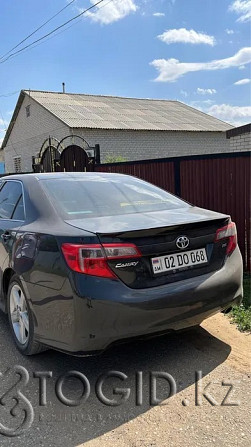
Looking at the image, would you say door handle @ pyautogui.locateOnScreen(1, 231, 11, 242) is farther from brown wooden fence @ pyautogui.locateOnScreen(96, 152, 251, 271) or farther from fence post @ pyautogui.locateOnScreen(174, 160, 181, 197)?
fence post @ pyautogui.locateOnScreen(174, 160, 181, 197)

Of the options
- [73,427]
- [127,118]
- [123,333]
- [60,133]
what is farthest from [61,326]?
[127,118]

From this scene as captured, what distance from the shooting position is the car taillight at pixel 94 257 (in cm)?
245

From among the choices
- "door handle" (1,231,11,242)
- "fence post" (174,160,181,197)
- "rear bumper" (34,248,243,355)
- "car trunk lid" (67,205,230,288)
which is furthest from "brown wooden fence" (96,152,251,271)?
"door handle" (1,231,11,242)

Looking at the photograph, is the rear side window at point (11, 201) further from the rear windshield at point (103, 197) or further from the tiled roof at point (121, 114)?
the tiled roof at point (121, 114)

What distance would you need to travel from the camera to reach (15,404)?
2.60m

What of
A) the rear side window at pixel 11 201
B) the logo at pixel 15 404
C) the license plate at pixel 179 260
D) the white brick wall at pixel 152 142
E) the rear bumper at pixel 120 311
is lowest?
the logo at pixel 15 404

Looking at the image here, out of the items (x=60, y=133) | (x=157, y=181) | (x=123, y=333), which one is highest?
(x=60, y=133)

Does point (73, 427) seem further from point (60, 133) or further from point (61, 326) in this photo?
point (60, 133)

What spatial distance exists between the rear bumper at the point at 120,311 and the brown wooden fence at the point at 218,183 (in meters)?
2.66

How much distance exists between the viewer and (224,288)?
113 inches

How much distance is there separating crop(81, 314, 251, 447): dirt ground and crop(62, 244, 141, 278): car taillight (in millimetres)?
909

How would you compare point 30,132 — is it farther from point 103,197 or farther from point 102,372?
point 102,372

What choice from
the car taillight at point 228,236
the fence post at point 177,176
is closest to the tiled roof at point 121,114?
the fence post at point 177,176

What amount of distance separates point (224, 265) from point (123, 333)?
967mm
